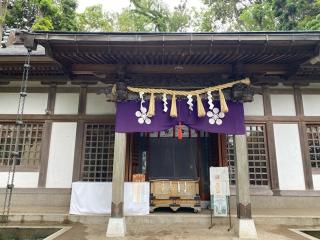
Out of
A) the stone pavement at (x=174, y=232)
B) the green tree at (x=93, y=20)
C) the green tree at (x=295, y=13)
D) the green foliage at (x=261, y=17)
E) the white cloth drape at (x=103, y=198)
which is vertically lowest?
the stone pavement at (x=174, y=232)

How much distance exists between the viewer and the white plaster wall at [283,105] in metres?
8.40

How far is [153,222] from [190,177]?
1861 mm

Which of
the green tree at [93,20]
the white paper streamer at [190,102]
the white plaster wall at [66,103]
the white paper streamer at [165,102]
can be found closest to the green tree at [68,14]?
the green tree at [93,20]

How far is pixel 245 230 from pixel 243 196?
28.3 inches

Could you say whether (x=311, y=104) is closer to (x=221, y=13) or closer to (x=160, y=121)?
(x=160, y=121)

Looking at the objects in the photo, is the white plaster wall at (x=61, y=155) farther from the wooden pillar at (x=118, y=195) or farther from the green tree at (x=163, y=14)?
the green tree at (x=163, y=14)

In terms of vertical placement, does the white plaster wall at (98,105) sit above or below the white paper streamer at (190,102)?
above

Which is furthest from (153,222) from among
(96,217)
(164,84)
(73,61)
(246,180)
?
(73,61)

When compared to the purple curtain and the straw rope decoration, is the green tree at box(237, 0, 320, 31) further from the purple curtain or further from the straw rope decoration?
the purple curtain

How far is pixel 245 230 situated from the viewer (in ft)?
18.3

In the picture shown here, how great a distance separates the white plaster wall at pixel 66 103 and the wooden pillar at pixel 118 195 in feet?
10.2

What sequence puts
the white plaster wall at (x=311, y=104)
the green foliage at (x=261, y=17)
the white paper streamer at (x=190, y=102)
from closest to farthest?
the white paper streamer at (x=190, y=102), the white plaster wall at (x=311, y=104), the green foliage at (x=261, y=17)

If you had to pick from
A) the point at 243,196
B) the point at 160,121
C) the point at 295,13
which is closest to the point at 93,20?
the point at 295,13

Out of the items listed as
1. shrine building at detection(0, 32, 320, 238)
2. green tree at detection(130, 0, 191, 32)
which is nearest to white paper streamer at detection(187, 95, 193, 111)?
shrine building at detection(0, 32, 320, 238)
